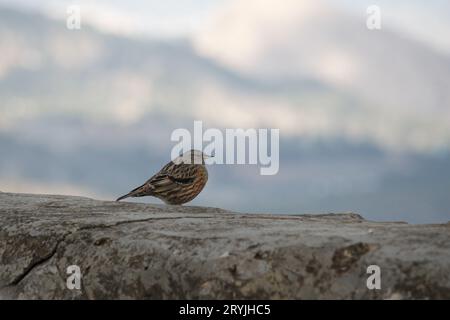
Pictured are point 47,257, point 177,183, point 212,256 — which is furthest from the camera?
point 177,183

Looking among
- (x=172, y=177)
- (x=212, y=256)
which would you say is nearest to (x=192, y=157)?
(x=172, y=177)

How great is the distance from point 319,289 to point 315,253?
268mm

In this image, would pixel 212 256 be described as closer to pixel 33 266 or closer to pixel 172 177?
pixel 33 266

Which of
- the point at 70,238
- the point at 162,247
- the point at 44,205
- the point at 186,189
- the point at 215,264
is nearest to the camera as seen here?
the point at 215,264

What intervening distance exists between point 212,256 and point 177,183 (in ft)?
18.1

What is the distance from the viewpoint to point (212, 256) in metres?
6.34

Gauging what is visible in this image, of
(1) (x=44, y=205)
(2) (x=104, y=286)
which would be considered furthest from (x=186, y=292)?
(1) (x=44, y=205)

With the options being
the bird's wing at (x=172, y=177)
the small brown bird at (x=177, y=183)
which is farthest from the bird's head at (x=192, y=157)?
the bird's wing at (x=172, y=177)

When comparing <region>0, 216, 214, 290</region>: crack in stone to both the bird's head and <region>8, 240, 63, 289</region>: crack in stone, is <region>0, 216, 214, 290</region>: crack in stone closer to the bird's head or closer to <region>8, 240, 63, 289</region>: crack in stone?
<region>8, 240, 63, 289</region>: crack in stone

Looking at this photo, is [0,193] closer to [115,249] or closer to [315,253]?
[115,249]

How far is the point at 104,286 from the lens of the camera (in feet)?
22.7
